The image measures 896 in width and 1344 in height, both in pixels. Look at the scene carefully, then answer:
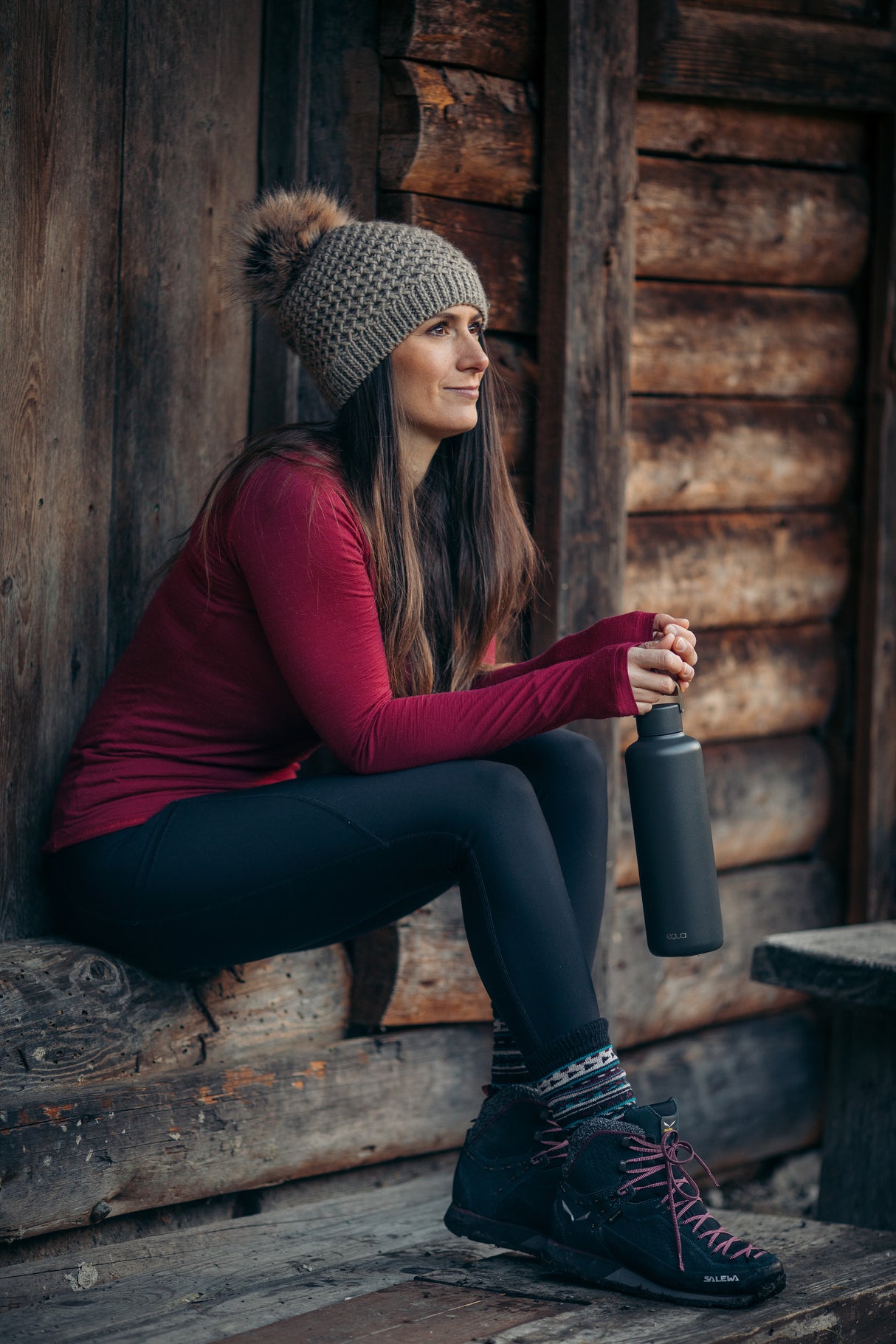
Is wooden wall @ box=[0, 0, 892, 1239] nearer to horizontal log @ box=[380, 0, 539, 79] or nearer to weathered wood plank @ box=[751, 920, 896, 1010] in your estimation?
horizontal log @ box=[380, 0, 539, 79]

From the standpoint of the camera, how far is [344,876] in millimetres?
2145

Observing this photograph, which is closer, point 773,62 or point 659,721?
point 659,721

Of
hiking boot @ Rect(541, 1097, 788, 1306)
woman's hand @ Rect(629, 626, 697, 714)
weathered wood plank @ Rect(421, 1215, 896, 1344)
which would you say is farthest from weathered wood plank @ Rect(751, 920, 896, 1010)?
woman's hand @ Rect(629, 626, 697, 714)

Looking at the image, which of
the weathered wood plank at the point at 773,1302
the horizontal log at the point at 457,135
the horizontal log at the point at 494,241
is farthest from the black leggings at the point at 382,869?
the horizontal log at the point at 457,135

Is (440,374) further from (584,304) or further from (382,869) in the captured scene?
(382,869)

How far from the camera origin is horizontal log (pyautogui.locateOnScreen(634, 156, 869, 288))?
319cm

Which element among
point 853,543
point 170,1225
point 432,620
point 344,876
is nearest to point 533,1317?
point 344,876

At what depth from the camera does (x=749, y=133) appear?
333 centimetres

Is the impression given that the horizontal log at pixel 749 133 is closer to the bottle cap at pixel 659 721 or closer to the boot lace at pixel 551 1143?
the bottle cap at pixel 659 721

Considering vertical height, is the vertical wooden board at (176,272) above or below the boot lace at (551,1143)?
above

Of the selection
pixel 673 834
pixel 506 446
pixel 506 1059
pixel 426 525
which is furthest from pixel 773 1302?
pixel 506 446

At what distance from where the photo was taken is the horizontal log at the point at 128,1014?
2250 mm

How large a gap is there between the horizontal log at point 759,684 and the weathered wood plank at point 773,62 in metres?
1.19

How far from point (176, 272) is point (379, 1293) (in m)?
1.76
